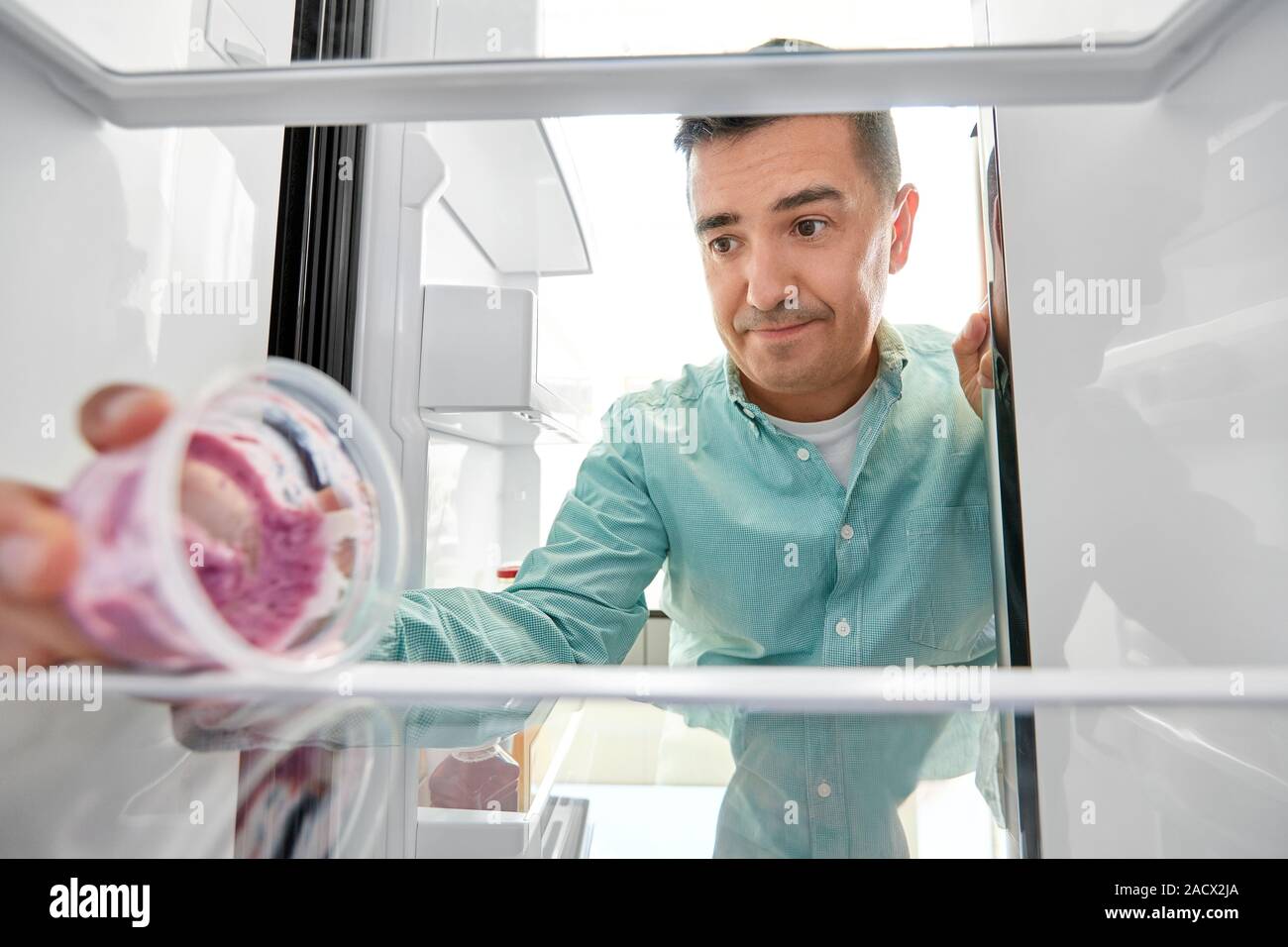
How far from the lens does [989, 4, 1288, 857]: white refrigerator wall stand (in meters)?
0.42

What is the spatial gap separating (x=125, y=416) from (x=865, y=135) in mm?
918

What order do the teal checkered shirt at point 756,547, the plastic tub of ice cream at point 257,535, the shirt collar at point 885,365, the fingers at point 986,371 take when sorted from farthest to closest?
the shirt collar at point 885,365, the teal checkered shirt at point 756,547, the fingers at point 986,371, the plastic tub of ice cream at point 257,535

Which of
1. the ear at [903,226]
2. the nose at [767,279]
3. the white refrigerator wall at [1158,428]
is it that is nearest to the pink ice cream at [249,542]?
the white refrigerator wall at [1158,428]

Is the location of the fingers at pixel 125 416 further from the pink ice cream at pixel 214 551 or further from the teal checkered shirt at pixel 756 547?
the teal checkered shirt at pixel 756 547

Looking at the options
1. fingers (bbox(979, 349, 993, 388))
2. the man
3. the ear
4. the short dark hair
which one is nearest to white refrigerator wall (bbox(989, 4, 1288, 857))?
fingers (bbox(979, 349, 993, 388))

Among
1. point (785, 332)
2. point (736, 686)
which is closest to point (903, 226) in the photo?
point (785, 332)

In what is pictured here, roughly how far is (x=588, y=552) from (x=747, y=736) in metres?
0.47

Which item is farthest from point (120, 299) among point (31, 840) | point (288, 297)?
point (31, 840)

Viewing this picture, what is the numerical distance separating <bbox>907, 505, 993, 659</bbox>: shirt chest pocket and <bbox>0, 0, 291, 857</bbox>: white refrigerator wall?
77cm

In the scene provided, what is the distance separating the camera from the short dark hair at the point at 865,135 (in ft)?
→ 2.92

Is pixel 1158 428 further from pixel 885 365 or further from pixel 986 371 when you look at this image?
pixel 885 365

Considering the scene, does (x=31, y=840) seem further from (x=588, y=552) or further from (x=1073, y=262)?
(x=1073, y=262)

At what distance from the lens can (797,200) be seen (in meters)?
0.88

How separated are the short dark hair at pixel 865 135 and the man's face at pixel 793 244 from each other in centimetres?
1
